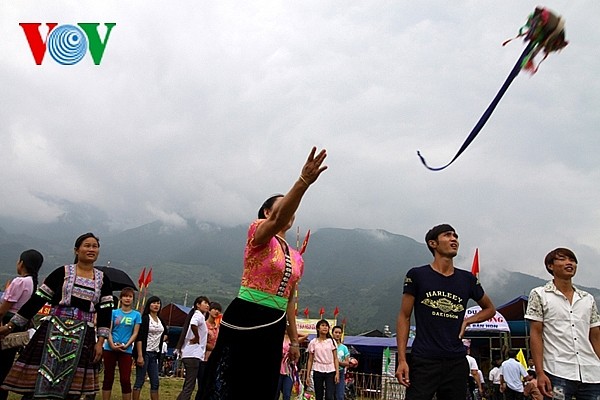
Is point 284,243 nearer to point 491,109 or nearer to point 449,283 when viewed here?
point 449,283

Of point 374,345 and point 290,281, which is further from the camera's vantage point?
point 374,345

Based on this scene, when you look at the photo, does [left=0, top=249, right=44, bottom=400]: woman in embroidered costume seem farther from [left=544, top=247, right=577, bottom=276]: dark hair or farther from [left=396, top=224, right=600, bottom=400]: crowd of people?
[left=544, top=247, right=577, bottom=276]: dark hair

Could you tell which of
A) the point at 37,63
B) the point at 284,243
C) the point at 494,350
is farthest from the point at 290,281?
the point at 494,350

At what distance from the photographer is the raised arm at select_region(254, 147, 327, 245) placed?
2.90 metres

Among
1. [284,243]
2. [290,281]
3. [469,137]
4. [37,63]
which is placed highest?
[37,63]

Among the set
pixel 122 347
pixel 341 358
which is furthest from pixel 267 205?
pixel 341 358

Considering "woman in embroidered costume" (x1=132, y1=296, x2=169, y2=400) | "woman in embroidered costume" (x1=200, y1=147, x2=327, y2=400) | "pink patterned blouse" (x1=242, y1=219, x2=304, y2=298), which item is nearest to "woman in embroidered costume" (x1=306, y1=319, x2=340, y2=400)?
"woman in embroidered costume" (x1=132, y1=296, x2=169, y2=400)

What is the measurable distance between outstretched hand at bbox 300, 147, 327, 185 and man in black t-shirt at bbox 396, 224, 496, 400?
171 cm

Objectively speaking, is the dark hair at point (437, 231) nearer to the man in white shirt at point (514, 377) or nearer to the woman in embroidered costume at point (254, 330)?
the woman in embroidered costume at point (254, 330)

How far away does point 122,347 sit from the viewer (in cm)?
711

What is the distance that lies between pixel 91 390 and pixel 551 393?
389cm

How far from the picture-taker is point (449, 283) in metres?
4.21

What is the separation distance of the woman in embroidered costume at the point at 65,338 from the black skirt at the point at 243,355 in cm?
185

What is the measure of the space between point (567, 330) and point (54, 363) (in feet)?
14.0
